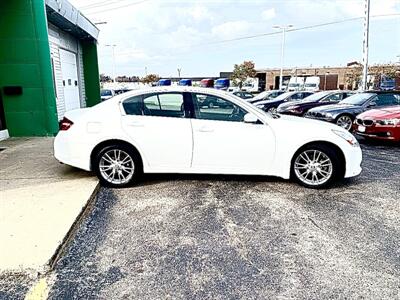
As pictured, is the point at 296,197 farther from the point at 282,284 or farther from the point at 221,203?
the point at 282,284

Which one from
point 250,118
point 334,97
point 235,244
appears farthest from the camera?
point 334,97

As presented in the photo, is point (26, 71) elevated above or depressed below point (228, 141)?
above

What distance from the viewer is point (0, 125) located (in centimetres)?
921

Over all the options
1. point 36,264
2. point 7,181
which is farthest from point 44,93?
point 36,264

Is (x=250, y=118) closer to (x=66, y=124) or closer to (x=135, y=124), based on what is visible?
(x=135, y=124)

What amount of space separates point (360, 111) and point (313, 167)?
6.98 m

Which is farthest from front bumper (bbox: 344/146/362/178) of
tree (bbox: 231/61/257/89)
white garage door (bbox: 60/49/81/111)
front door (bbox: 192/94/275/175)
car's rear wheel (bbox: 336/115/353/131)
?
tree (bbox: 231/61/257/89)

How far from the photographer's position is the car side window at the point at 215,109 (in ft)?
17.2

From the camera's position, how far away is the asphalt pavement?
109 inches

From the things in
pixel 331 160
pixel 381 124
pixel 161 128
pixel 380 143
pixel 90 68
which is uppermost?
pixel 90 68

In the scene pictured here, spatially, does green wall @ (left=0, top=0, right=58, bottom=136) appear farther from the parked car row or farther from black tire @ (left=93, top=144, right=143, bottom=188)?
the parked car row

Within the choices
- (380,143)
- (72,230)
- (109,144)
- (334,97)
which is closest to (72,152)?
(109,144)

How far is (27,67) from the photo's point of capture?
9141mm

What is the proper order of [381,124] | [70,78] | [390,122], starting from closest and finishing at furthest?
[390,122]
[381,124]
[70,78]
